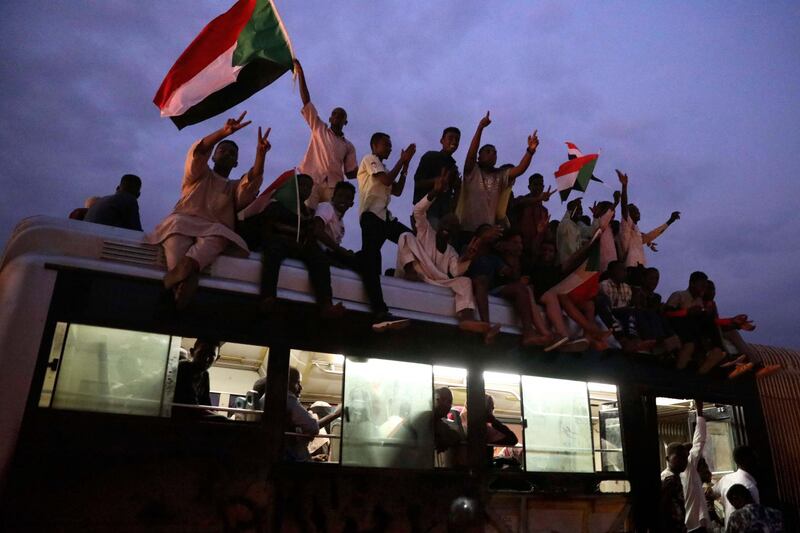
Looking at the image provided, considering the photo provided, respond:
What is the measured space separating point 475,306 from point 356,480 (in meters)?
2.12

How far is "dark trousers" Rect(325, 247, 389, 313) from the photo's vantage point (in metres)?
5.98

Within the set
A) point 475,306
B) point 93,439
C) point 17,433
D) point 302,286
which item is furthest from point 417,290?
point 17,433

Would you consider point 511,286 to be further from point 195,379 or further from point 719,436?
point 719,436

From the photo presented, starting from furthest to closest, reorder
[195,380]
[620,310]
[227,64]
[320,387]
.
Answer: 1. [320,387]
2. [620,310]
3. [227,64]
4. [195,380]

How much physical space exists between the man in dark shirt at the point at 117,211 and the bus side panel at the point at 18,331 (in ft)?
2.99

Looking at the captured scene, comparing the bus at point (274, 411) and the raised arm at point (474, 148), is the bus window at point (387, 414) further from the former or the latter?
the raised arm at point (474, 148)

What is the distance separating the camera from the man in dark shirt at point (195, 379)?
512 cm

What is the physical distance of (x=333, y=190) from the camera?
7102mm

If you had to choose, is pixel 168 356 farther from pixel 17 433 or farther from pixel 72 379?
pixel 17 433

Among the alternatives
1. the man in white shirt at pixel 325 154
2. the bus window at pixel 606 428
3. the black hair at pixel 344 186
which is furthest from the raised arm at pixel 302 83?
the bus window at pixel 606 428

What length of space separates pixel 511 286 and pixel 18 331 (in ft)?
15.0

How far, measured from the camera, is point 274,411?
5.34 meters

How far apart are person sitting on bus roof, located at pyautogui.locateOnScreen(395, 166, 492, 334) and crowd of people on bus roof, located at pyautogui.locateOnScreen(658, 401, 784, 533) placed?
306 centimetres

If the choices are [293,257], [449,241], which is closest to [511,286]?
[449,241]
